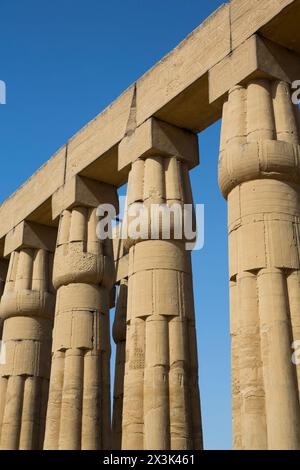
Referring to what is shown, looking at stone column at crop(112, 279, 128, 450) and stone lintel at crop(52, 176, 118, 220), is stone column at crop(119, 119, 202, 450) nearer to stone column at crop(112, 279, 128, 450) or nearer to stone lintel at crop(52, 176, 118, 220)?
stone lintel at crop(52, 176, 118, 220)

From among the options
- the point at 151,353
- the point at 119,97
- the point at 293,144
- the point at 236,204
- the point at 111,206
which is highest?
the point at 119,97

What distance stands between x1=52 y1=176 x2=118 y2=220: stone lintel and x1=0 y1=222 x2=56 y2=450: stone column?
1776 mm

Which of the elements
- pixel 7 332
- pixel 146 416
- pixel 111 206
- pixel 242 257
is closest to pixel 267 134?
pixel 242 257

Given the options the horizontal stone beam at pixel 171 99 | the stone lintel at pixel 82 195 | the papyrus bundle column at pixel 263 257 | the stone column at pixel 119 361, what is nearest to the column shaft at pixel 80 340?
the stone lintel at pixel 82 195

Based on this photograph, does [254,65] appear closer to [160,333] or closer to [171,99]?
[171,99]

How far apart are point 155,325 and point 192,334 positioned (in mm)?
754

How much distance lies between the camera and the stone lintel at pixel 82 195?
615 inches

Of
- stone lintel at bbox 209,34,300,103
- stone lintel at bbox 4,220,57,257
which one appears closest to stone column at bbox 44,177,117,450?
stone lintel at bbox 4,220,57,257

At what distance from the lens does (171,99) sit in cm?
1312

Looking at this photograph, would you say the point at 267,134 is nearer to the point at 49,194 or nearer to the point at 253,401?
the point at 253,401

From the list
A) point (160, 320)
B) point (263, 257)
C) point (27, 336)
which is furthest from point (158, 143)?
point (27, 336)

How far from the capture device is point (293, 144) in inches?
415

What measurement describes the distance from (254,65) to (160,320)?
14.5 ft

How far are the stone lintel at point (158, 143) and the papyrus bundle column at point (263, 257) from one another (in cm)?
223
